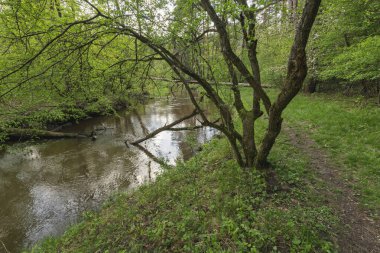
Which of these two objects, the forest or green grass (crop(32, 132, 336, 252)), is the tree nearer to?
the forest

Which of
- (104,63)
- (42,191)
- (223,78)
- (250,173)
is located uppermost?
(104,63)

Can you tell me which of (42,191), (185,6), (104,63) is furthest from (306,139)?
(42,191)

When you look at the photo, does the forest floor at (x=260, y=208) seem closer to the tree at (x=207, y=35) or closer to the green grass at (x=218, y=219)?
the green grass at (x=218, y=219)

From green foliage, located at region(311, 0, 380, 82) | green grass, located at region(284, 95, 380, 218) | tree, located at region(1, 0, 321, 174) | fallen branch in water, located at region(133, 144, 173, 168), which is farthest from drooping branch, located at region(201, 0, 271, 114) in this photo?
fallen branch in water, located at region(133, 144, 173, 168)

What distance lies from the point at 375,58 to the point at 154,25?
7.09 meters

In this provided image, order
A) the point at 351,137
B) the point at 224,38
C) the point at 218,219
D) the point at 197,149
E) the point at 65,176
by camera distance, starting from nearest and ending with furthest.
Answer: the point at 218,219 → the point at 224,38 → the point at 351,137 → the point at 65,176 → the point at 197,149

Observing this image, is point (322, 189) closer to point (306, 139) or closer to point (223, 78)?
point (306, 139)

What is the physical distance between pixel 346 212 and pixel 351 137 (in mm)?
3390

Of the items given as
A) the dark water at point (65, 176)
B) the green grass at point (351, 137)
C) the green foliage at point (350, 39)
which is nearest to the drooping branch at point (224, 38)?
the green grass at point (351, 137)

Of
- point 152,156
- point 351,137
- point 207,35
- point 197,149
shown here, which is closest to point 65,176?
point 152,156

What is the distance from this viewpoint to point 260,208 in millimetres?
3795

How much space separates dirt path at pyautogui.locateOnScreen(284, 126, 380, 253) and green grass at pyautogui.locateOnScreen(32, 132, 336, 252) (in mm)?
206

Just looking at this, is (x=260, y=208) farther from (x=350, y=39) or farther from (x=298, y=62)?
(x=350, y=39)

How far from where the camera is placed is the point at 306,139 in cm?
668
